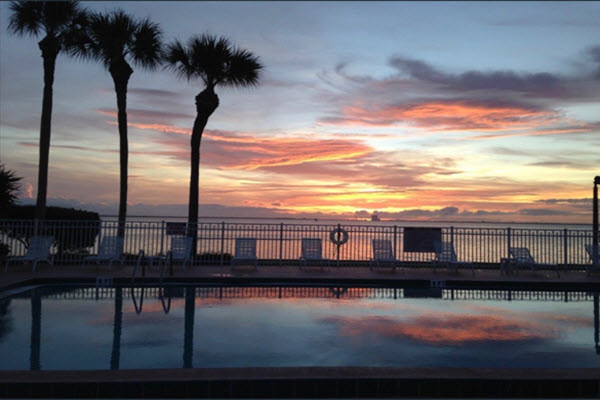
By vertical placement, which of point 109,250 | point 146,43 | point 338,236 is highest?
point 146,43

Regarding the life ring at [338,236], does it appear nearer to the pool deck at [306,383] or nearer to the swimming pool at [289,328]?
the swimming pool at [289,328]

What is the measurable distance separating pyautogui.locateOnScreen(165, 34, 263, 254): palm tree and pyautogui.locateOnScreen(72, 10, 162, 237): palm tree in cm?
77

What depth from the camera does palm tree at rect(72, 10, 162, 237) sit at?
57.0 feet

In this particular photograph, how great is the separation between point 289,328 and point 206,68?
12.4 m

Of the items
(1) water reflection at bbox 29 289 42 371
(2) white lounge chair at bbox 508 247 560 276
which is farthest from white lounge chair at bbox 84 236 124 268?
(2) white lounge chair at bbox 508 247 560 276

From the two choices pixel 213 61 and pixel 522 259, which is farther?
pixel 213 61

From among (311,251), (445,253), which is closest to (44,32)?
(311,251)

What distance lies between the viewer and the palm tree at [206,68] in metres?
17.9

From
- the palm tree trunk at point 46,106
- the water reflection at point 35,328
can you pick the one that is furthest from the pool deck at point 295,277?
the palm tree trunk at point 46,106

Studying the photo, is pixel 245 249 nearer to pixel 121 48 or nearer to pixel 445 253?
pixel 445 253

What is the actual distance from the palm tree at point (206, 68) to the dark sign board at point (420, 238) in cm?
738

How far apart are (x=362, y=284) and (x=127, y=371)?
27.9 feet

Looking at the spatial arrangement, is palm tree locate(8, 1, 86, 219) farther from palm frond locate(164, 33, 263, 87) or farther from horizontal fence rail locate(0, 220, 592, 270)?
palm frond locate(164, 33, 263, 87)

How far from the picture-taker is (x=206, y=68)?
18.1m
